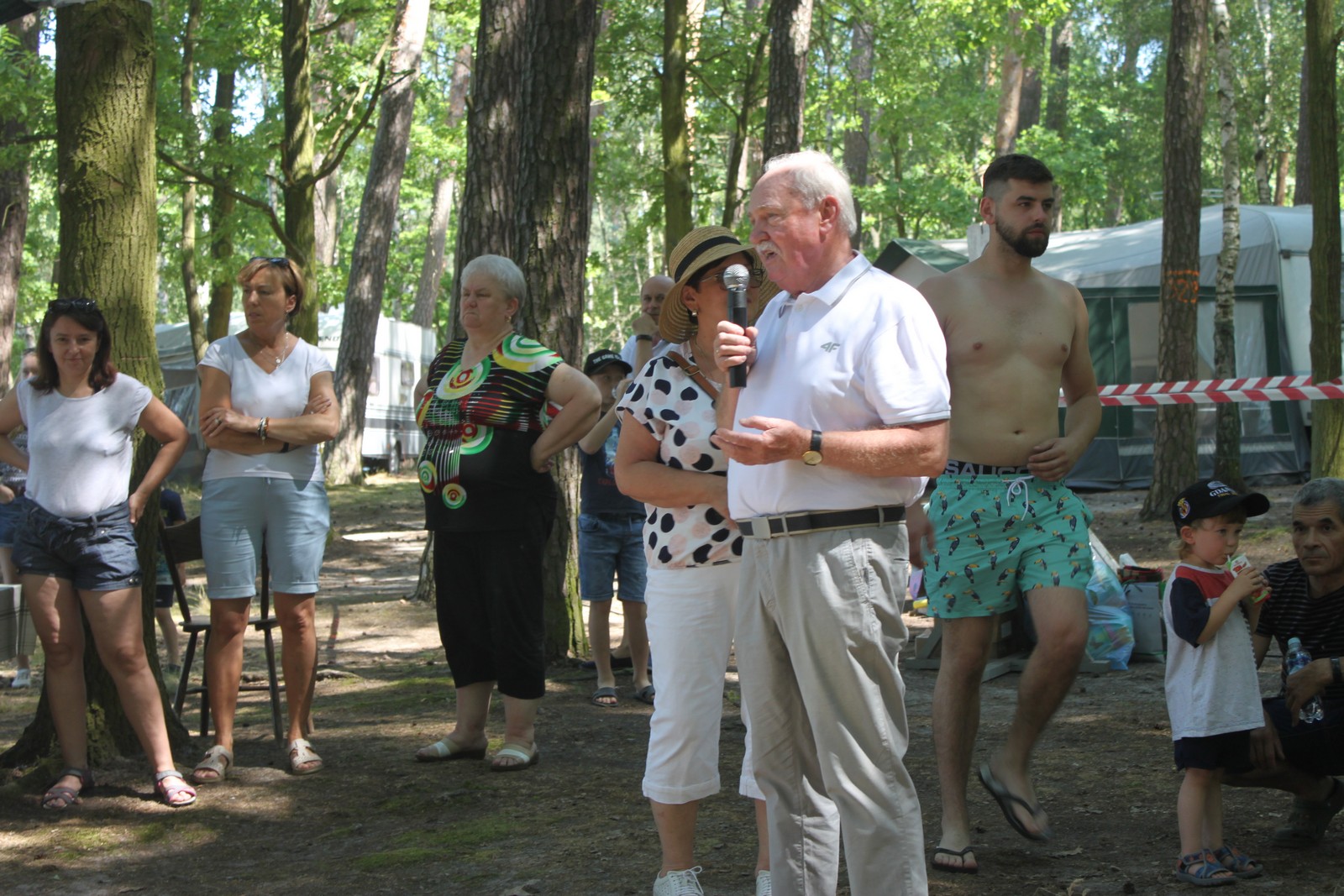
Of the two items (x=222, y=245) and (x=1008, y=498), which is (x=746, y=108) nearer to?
(x=222, y=245)

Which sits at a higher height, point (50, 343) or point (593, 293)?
point (593, 293)

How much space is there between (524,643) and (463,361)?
1.20 meters

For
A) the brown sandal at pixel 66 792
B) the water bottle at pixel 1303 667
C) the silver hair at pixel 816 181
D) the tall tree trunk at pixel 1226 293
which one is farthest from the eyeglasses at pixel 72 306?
the tall tree trunk at pixel 1226 293

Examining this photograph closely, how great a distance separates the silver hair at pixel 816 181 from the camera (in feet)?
10.5

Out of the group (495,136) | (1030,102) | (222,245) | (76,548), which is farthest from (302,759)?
(1030,102)

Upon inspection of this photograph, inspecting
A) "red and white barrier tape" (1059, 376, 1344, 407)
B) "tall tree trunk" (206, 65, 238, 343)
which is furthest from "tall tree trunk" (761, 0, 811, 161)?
"tall tree trunk" (206, 65, 238, 343)

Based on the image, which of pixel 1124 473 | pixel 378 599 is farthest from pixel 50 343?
pixel 1124 473

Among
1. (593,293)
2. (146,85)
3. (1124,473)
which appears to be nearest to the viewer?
(146,85)

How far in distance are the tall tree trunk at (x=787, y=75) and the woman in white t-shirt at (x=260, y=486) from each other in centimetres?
886

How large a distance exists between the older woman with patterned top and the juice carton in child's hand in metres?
2.50

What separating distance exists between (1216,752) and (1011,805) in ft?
2.30

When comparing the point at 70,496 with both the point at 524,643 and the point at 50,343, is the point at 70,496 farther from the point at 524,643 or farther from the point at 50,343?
the point at 524,643

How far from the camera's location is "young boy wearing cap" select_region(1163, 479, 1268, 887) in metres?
3.97

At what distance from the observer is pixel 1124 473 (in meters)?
18.9
